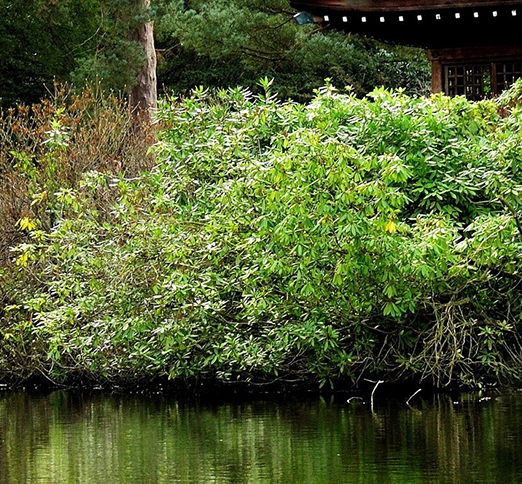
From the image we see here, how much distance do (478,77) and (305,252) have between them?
7089 millimetres

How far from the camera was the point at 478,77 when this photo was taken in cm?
1725

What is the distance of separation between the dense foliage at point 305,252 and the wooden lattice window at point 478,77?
406 centimetres

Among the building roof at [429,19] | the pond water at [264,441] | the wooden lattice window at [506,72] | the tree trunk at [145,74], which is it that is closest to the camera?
the pond water at [264,441]

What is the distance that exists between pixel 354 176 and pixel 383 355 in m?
2.02

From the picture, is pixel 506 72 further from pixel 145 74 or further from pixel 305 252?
pixel 145 74

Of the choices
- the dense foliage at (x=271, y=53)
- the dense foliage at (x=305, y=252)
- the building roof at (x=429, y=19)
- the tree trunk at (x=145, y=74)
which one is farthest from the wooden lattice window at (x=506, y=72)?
the dense foliage at (x=271, y=53)

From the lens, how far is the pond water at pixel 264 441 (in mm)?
7945

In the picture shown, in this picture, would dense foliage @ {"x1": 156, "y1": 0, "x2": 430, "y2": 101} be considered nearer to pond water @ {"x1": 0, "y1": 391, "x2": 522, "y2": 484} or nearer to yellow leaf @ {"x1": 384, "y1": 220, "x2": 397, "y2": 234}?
pond water @ {"x1": 0, "y1": 391, "x2": 522, "y2": 484}

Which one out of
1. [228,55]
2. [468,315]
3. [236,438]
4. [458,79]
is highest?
[228,55]

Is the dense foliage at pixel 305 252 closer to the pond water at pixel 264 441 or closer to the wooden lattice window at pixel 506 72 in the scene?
the pond water at pixel 264 441

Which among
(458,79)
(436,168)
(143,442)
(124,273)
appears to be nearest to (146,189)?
(124,273)

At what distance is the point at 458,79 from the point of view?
17.3m

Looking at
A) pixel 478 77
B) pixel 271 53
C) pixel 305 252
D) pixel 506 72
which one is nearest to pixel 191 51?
pixel 271 53

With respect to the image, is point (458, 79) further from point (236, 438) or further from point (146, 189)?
point (236, 438)
